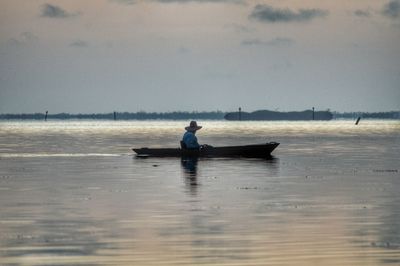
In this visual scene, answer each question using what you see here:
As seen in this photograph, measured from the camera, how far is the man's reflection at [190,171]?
40553 mm

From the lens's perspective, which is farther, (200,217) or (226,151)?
(226,151)

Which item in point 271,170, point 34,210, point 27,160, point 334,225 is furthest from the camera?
point 27,160

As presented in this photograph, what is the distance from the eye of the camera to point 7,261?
2016cm

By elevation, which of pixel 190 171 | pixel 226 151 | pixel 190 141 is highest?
pixel 190 141

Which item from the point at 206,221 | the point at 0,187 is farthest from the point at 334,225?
the point at 0,187

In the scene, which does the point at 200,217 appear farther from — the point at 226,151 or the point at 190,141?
the point at 226,151

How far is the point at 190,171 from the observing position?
51250mm

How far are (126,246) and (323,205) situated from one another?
1081cm

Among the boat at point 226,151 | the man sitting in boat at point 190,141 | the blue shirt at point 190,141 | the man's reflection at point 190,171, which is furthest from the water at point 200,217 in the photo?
the boat at point 226,151

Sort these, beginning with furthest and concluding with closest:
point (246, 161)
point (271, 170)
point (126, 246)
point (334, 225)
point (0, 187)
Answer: point (246, 161), point (271, 170), point (0, 187), point (334, 225), point (126, 246)

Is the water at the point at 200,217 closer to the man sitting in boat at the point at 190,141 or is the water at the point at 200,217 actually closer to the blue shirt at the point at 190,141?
the man sitting in boat at the point at 190,141

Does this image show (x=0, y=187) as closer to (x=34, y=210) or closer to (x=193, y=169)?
(x=34, y=210)

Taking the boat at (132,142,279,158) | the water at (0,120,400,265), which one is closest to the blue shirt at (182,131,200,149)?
the boat at (132,142,279,158)

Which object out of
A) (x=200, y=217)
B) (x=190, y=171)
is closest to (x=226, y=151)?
(x=190, y=171)
